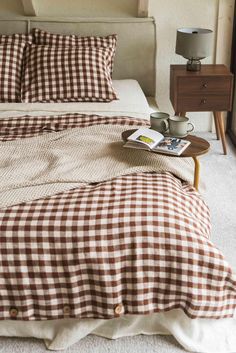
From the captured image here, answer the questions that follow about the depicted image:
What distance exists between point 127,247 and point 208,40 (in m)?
1.95

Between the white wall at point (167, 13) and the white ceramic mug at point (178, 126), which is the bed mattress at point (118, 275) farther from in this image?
the white wall at point (167, 13)

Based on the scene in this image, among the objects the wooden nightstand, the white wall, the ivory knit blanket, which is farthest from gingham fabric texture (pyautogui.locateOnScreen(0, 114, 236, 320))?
the white wall

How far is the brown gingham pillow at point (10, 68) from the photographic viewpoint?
313cm

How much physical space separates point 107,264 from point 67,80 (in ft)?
5.30

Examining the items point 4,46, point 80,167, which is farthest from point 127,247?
point 4,46

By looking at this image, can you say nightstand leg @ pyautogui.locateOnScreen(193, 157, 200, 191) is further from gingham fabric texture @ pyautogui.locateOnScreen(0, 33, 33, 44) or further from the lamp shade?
gingham fabric texture @ pyautogui.locateOnScreen(0, 33, 33, 44)

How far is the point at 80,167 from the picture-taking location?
86.2 inches

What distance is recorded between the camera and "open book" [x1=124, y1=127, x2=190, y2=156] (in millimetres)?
2266

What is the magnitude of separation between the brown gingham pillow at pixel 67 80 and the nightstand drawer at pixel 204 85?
0.51m

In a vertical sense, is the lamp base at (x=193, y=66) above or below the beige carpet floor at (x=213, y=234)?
above

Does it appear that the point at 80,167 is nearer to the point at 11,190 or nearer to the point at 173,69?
the point at 11,190

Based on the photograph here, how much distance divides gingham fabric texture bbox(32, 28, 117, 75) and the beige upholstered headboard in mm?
110

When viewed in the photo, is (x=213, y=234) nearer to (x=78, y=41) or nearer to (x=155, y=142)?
(x=155, y=142)

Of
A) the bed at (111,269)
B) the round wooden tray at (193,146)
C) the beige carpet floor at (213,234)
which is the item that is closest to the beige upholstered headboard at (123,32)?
the beige carpet floor at (213,234)
